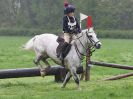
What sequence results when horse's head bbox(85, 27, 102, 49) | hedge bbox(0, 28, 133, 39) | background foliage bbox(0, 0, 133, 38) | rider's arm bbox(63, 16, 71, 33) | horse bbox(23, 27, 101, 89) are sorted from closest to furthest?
horse's head bbox(85, 27, 102, 49) → horse bbox(23, 27, 101, 89) → rider's arm bbox(63, 16, 71, 33) → hedge bbox(0, 28, 133, 39) → background foliage bbox(0, 0, 133, 38)

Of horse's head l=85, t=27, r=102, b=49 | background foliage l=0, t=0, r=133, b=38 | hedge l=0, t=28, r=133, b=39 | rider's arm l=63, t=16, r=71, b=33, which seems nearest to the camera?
horse's head l=85, t=27, r=102, b=49

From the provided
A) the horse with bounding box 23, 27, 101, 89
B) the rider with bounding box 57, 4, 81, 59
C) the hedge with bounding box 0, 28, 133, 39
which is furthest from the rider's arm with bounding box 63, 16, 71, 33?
the hedge with bounding box 0, 28, 133, 39

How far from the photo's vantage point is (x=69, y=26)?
12883mm

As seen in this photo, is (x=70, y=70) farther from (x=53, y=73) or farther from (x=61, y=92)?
(x=53, y=73)

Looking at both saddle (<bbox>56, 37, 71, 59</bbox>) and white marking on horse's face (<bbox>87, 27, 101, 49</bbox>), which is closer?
white marking on horse's face (<bbox>87, 27, 101, 49</bbox>)

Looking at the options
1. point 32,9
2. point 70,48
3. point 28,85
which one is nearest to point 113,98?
point 70,48

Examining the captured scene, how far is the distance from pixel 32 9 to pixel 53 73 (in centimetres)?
7211

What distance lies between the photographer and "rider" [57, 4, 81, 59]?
12.9 meters

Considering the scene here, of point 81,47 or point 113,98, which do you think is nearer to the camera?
point 113,98

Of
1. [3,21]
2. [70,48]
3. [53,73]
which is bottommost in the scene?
[3,21]

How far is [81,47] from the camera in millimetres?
13039

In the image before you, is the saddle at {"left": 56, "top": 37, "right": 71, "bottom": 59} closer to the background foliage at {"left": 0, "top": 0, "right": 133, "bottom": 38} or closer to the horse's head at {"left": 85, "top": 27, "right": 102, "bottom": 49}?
the horse's head at {"left": 85, "top": 27, "right": 102, "bottom": 49}

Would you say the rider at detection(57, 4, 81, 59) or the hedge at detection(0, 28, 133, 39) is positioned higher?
the rider at detection(57, 4, 81, 59)

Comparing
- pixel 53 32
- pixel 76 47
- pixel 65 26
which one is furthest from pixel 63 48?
pixel 53 32
